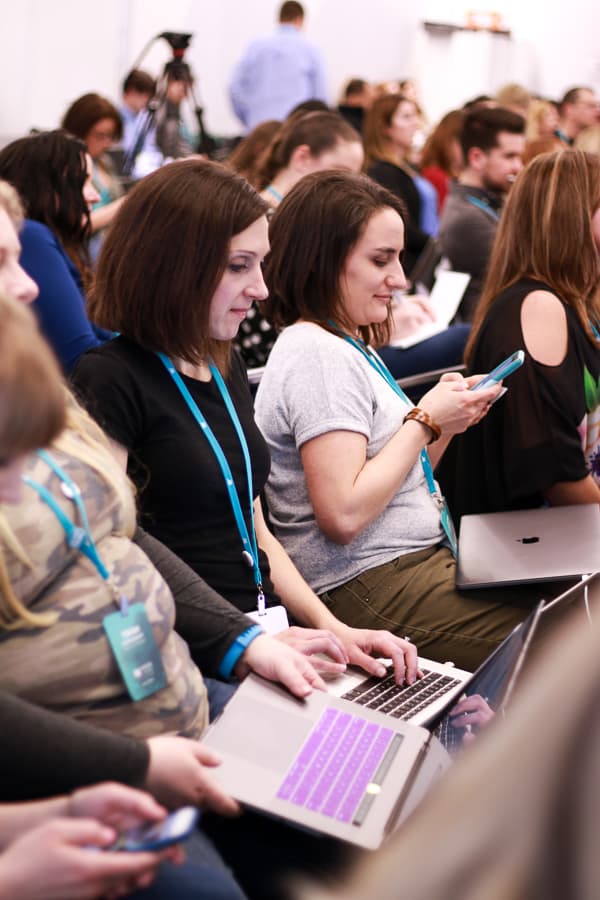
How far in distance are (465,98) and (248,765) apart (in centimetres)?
991

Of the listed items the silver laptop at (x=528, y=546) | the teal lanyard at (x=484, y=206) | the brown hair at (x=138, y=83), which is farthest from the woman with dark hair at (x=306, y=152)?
the brown hair at (x=138, y=83)

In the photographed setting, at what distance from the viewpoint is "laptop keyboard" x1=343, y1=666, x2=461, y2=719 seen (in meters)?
1.46

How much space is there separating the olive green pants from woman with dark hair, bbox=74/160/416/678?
177 millimetres

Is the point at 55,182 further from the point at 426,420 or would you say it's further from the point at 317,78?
the point at 317,78

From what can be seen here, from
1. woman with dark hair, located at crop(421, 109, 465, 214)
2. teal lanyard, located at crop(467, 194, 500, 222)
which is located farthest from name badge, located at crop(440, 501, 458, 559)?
woman with dark hair, located at crop(421, 109, 465, 214)

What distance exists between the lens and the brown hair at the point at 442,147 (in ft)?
18.8

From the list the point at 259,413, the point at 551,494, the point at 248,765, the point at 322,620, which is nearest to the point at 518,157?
the point at 551,494

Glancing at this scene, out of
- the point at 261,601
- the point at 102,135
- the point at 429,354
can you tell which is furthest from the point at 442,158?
the point at 261,601

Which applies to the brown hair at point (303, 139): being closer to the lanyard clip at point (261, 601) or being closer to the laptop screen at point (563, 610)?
the lanyard clip at point (261, 601)

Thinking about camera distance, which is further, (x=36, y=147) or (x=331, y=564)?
(x=36, y=147)

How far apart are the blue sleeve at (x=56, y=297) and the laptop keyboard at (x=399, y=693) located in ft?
4.56

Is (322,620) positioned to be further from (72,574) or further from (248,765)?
(72,574)

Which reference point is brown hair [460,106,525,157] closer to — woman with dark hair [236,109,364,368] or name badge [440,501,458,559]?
woman with dark hair [236,109,364,368]

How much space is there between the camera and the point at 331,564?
191cm
